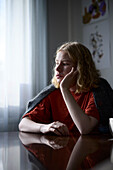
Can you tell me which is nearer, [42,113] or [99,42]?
[42,113]

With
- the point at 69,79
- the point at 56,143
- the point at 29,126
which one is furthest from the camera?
the point at 69,79

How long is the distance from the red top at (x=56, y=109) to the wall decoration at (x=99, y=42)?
1101mm

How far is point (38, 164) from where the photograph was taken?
12.9 inches

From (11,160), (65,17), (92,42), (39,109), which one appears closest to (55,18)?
(65,17)

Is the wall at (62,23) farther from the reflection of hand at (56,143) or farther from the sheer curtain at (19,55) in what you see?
the reflection of hand at (56,143)

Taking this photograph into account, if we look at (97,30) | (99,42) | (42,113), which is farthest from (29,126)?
(97,30)

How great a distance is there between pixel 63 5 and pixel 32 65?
101 centimetres

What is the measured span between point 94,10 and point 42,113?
1.71m

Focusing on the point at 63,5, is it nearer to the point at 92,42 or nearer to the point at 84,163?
the point at 92,42

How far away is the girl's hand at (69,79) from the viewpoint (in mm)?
1227

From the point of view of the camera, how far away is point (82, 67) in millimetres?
1385

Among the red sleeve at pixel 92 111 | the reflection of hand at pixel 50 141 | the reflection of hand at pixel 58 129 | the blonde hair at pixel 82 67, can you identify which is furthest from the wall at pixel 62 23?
the reflection of hand at pixel 50 141

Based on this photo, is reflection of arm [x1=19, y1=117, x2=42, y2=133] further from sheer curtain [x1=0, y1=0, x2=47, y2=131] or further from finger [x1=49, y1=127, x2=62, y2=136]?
sheer curtain [x1=0, y1=0, x2=47, y2=131]

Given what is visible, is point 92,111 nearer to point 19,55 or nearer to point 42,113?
point 42,113
